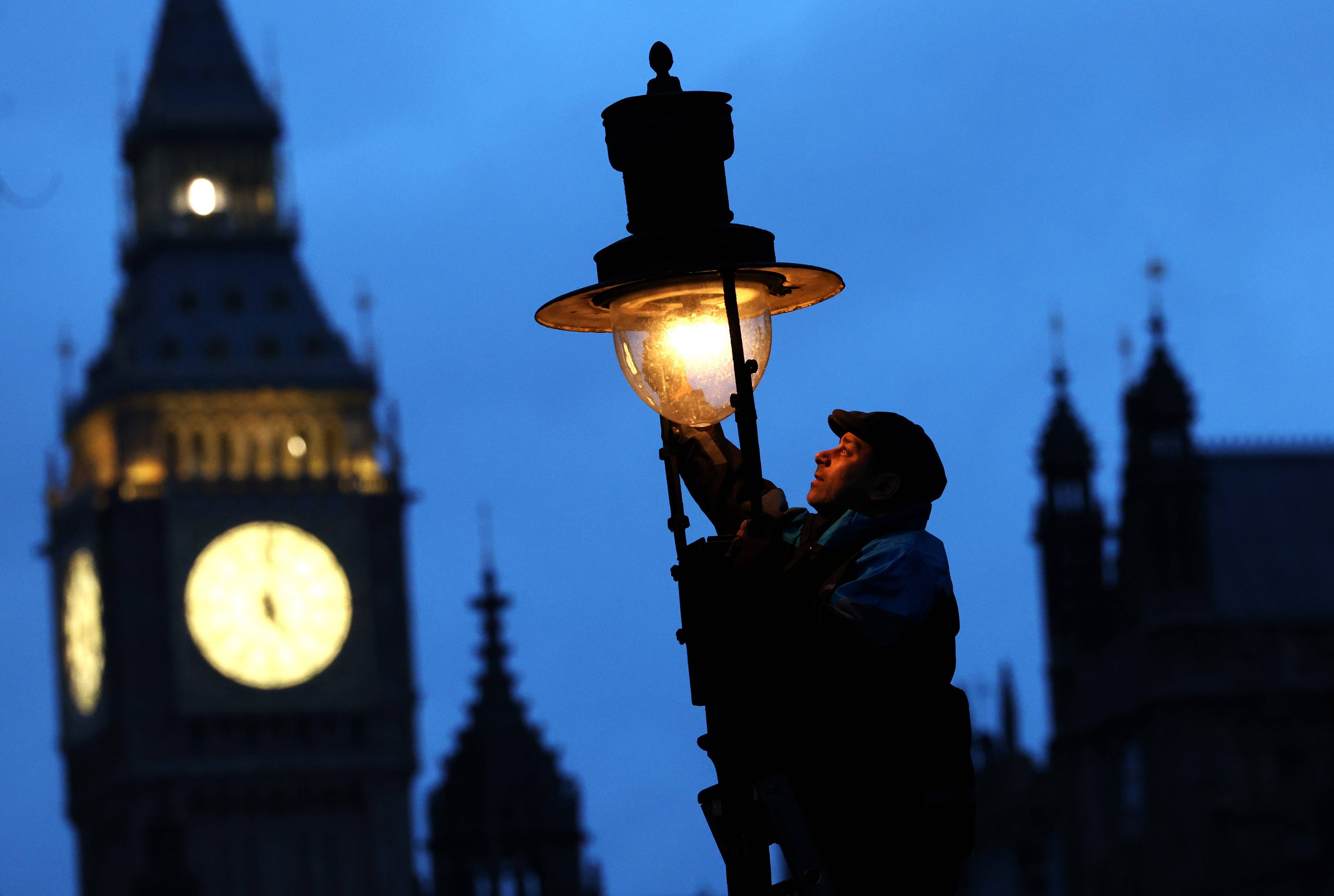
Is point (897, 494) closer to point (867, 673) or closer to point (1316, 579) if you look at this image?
point (867, 673)

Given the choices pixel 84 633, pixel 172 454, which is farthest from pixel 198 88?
pixel 84 633

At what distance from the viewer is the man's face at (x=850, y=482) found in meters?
10.6

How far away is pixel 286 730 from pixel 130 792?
6.05 meters

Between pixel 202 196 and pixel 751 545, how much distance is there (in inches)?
4717

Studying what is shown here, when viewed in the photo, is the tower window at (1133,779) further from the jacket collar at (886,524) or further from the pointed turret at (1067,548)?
the jacket collar at (886,524)

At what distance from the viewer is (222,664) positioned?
123000mm

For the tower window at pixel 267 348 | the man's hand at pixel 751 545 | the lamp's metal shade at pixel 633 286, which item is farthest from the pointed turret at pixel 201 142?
the man's hand at pixel 751 545

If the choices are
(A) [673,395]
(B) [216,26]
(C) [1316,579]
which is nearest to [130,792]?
(B) [216,26]

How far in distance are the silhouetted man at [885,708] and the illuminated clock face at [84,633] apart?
11603 cm

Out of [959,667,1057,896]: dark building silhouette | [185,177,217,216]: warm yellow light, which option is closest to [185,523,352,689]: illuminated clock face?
[185,177,217,216]: warm yellow light

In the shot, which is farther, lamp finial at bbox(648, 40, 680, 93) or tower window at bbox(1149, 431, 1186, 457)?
tower window at bbox(1149, 431, 1186, 457)

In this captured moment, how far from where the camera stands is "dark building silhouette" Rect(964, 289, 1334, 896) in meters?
96.6

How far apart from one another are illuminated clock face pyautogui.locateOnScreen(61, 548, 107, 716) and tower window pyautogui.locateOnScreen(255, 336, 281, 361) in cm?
999

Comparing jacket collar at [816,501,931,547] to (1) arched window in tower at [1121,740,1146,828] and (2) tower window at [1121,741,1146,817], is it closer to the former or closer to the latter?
(1) arched window in tower at [1121,740,1146,828]
